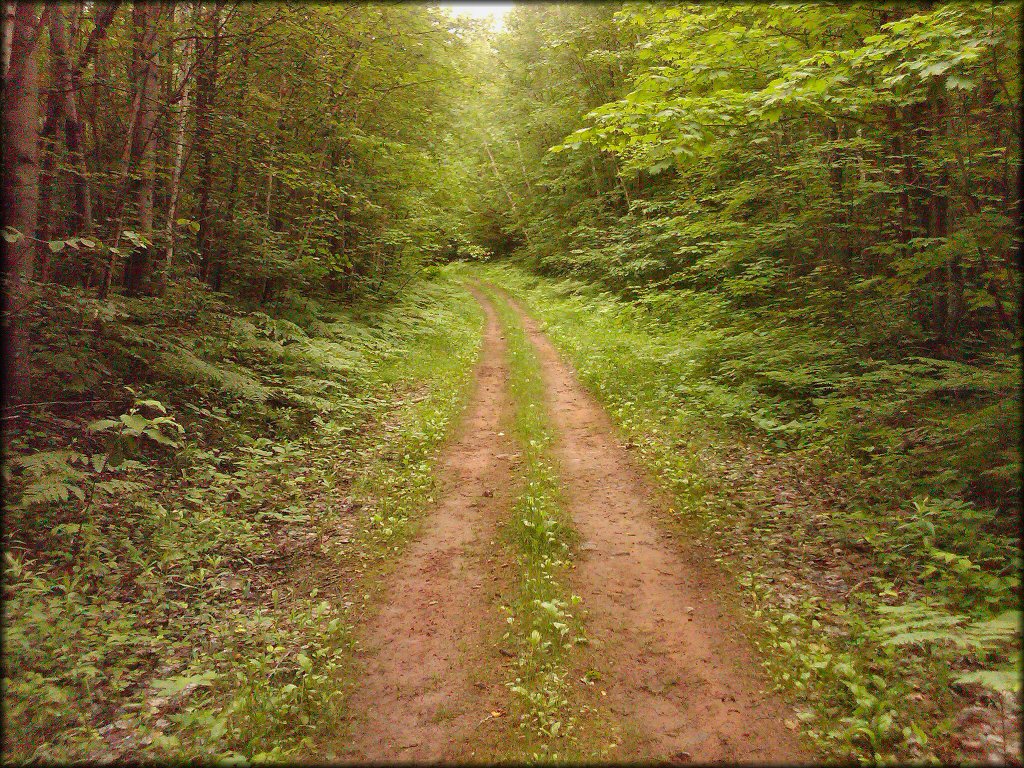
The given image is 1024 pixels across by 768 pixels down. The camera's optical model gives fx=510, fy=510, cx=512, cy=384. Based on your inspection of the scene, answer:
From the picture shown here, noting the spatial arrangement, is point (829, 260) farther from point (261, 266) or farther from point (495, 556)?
point (261, 266)

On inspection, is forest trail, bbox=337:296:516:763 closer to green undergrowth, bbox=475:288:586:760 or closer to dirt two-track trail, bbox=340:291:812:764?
dirt two-track trail, bbox=340:291:812:764

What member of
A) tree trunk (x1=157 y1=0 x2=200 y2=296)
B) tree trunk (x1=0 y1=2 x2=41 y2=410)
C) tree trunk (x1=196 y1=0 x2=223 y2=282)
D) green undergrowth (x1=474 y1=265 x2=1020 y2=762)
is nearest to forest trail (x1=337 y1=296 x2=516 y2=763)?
green undergrowth (x1=474 y1=265 x2=1020 y2=762)

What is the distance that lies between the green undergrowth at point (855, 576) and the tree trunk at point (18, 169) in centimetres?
760

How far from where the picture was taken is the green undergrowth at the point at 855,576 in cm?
346

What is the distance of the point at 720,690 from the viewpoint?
4027mm

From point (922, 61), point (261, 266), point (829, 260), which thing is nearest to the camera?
point (922, 61)

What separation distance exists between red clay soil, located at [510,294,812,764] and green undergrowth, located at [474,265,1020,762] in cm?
25

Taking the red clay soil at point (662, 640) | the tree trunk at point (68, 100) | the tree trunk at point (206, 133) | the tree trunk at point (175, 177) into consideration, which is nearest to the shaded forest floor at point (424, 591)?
the red clay soil at point (662, 640)

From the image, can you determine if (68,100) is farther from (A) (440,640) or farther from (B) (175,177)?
(A) (440,640)

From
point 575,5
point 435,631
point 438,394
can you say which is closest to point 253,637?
point 435,631

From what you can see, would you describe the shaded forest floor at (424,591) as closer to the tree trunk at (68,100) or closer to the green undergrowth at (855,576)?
the green undergrowth at (855,576)

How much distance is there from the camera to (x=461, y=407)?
11.0 m

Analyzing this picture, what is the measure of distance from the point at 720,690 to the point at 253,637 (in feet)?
13.2

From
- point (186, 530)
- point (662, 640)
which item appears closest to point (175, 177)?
point (186, 530)
